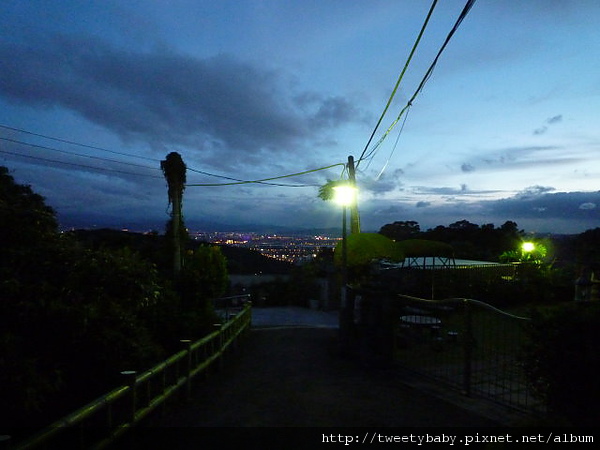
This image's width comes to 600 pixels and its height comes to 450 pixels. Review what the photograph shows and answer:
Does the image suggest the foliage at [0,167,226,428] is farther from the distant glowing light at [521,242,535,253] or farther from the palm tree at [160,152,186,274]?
the distant glowing light at [521,242,535,253]

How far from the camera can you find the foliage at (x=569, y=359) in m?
4.37

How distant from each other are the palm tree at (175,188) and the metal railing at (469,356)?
886cm

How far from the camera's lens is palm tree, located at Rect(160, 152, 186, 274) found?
56.0 ft

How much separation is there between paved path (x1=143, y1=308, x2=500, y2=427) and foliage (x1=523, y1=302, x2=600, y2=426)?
1.00 m

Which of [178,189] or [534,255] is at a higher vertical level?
[178,189]

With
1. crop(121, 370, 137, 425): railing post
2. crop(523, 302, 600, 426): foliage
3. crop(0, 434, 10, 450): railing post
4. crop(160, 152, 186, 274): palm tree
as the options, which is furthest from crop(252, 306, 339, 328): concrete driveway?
crop(0, 434, 10, 450): railing post

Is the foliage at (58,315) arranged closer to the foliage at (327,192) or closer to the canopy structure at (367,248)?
the foliage at (327,192)

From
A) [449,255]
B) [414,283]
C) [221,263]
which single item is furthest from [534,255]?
[221,263]

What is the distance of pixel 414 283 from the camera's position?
17.3 m

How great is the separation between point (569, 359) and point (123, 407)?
4.64 m

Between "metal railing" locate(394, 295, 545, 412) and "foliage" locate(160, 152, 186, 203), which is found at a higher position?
"foliage" locate(160, 152, 186, 203)

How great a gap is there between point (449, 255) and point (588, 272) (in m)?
7.48

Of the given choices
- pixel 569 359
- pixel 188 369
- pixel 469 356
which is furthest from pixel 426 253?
pixel 569 359

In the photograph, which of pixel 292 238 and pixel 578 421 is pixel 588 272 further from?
pixel 292 238
